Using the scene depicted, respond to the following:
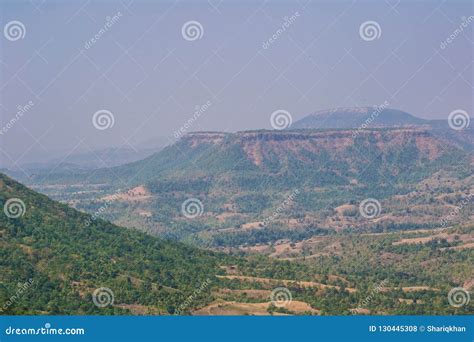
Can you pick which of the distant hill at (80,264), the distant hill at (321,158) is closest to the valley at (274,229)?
the distant hill at (80,264)

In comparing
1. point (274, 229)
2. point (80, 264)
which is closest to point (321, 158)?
point (274, 229)

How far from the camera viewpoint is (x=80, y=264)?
51.0m

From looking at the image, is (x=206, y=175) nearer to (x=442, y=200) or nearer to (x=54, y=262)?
(x=442, y=200)

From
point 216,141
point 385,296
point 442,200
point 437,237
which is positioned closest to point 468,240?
point 437,237

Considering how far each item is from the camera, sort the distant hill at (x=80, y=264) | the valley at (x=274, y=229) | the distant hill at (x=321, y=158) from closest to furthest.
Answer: the distant hill at (x=80, y=264) → the valley at (x=274, y=229) → the distant hill at (x=321, y=158)

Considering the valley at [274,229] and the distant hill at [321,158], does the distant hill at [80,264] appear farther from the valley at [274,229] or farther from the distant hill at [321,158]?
the distant hill at [321,158]

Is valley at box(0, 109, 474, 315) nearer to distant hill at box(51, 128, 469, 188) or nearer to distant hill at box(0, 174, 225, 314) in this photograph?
distant hill at box(0, 174, 225, 314)

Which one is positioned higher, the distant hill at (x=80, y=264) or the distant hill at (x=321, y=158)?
the distant hill at (x=321, y=158)

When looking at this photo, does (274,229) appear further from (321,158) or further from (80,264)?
(80,264)

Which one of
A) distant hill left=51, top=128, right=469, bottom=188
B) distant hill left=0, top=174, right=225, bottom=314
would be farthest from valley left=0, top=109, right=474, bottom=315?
distant hill left=51, top=128, right=469, bottom=188

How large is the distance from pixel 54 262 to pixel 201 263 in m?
13.9

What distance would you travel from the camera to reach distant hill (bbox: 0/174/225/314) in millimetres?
46375

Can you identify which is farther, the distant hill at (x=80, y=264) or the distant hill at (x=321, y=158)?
the distant hill at (x=321, y=158)

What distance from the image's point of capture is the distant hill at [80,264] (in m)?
46.4
